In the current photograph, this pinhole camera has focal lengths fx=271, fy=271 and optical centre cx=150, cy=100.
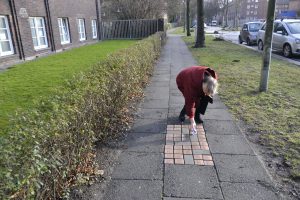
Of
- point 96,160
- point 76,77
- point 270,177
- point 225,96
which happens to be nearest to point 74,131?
point 96,160

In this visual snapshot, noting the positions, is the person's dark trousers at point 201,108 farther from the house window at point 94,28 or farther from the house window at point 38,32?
the house window at point 94,28

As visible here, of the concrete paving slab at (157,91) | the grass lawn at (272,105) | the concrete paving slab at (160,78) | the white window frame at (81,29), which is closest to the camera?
the grass lawn at (272,105)

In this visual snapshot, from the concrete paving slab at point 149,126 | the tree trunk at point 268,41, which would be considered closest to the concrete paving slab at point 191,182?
the concrete paving slab at point 149,126

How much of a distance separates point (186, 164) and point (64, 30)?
17887 millimetres

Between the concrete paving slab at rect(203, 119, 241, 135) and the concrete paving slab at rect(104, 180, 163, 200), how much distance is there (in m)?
1.81

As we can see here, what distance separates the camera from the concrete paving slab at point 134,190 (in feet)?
9.80

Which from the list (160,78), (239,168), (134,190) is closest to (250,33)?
(160,78)

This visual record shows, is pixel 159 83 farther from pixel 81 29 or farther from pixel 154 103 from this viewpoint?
pixel 81 29

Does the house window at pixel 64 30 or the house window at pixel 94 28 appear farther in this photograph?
the house window at pixel 94 28

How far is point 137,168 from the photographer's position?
356 centimetres

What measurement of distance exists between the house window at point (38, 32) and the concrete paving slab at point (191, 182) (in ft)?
45.9

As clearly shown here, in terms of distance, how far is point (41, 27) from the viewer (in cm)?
1603

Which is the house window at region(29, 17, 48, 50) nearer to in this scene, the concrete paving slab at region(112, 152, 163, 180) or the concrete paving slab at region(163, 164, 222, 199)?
the concrete paving slab at region(112, 152, 163, 180)

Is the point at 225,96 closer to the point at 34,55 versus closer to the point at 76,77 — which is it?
the point at 76,77
